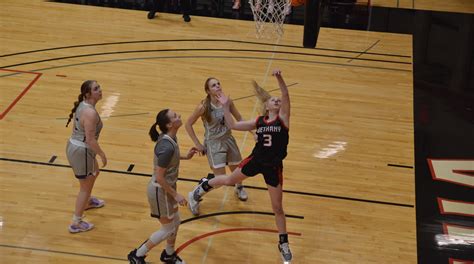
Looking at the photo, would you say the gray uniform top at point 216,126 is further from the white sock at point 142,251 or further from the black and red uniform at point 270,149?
the white sock at point 142,251

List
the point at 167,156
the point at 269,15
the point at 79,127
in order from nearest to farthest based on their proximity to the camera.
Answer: the point at 167,156, the point at 79,127, the point at 269,15

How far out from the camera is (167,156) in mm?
5871

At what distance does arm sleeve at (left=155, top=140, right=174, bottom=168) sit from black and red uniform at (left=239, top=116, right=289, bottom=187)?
0.99 m

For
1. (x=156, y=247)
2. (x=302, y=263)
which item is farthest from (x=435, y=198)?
(x=156, y=247)

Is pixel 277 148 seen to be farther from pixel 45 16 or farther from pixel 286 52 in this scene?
pixel 45 16

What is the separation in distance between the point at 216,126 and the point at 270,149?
1.03m

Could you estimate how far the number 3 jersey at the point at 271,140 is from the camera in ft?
20.8

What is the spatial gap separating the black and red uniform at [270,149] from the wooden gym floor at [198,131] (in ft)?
3.25

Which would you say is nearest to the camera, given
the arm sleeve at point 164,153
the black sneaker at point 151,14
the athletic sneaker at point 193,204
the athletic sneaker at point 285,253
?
the arm sleeve at point 164,153

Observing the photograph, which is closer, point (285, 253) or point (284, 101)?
point (284, 101)

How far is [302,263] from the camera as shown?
677 centimetres

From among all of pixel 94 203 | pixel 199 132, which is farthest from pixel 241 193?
pixel 199 132

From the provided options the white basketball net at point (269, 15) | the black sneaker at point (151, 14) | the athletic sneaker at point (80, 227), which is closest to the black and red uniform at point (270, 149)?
the athletic sneaker at point (80, 227)

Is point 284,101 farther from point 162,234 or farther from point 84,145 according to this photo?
point 84,145
